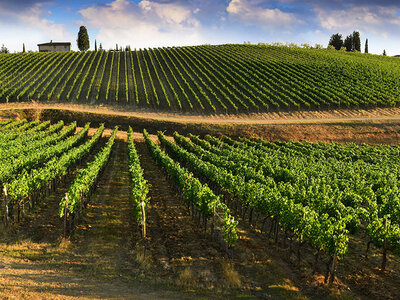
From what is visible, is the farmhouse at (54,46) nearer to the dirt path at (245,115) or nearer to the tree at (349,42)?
the dirt path at (245,115)

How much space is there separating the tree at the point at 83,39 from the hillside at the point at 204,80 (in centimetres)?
1654

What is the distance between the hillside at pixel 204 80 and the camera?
69.6 meters

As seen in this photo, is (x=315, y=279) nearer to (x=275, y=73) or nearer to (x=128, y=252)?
(x=128, y=252)

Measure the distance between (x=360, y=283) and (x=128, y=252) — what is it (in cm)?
1047

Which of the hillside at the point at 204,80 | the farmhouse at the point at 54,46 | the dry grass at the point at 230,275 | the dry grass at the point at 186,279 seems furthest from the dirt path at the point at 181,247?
the farmhouse at the point at 54,46

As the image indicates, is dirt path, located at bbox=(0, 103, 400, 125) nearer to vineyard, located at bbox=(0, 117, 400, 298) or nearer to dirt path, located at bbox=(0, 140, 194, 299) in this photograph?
vineyard, located at bbox=(0, 117, 400, 298)

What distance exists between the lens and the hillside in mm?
69625

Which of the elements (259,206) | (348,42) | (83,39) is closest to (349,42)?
(348,42)

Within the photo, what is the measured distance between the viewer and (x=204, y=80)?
8362 centimetres

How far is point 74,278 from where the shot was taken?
12.1m

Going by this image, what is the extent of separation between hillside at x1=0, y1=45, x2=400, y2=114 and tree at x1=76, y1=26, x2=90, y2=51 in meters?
16.5

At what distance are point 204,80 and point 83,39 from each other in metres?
68.2

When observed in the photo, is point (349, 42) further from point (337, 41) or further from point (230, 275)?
point (230, 275)

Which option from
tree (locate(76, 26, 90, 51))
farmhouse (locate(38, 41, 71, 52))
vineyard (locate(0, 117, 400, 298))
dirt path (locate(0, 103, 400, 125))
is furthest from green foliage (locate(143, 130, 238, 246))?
farmhouse (locate(38, 41, 71, 52))
